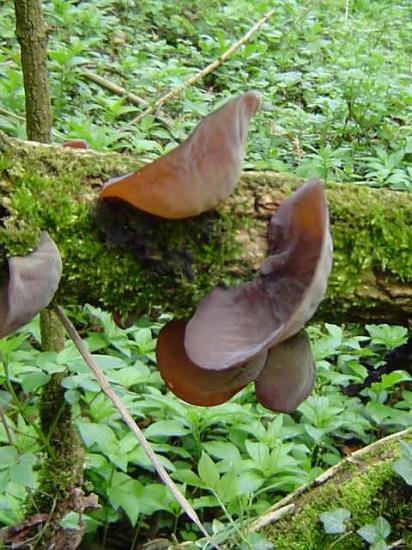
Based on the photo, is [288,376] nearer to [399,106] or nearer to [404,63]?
[399,106]

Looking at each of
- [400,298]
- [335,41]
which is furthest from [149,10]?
[400,298]

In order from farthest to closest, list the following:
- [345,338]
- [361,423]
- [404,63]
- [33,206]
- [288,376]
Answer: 1. [404,63]
2. [345,338]
3. [361,423]
4. [288,376]
5. [33,206]

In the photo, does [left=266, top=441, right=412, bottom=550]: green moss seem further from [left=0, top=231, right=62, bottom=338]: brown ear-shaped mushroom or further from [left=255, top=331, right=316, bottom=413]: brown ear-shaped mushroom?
[left=0, top=231, right=62, bottom=338]: brown ear-shaped mushroom

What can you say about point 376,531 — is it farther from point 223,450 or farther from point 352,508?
point 223,450

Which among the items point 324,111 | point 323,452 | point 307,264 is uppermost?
point 307,264

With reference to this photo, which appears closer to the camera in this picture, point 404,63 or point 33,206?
point 33,206

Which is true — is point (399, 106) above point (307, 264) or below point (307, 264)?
below

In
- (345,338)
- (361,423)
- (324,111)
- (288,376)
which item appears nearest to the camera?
(288,376)

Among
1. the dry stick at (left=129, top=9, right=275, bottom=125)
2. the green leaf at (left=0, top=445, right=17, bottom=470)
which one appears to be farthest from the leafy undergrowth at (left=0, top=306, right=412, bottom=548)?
the dry stick at (left=129, top=9, right=275, bottom=125)
